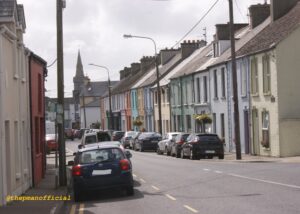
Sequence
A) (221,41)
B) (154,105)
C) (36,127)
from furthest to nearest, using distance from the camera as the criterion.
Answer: (154,105), (221,41), (36,127)

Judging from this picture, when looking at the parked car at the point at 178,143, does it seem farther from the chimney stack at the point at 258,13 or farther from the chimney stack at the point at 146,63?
the chimney stack at the point at 146,63

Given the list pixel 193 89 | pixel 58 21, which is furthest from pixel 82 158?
pixel 193 89

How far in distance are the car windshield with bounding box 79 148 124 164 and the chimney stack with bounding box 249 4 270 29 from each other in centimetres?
2827

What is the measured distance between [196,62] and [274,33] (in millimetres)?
19045

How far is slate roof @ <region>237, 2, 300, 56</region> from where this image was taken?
34812 mm

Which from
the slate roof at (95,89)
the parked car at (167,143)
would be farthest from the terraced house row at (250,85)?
the slate roof at (95,89)

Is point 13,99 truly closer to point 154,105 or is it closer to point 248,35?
point 248,35

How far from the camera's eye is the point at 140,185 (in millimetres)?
21500

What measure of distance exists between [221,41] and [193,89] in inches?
239

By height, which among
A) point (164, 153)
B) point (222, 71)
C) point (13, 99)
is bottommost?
point (164, 153)

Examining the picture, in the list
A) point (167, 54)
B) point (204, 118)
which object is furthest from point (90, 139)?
point (167, 54)

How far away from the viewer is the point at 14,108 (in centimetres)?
1911

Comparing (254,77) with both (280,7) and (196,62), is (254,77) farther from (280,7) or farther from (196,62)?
(196,62)

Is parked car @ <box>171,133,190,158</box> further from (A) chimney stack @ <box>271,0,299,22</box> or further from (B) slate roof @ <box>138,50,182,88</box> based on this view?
(B) slate roof @ <box>138,50,182,88</box>
